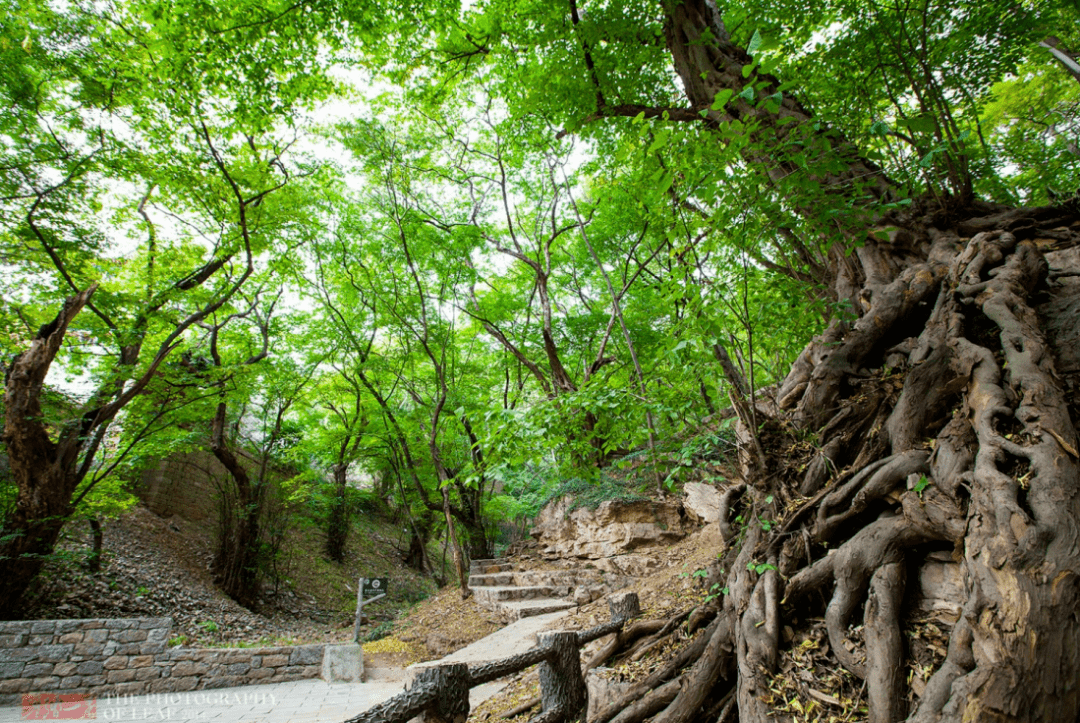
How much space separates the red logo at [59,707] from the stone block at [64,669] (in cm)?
21

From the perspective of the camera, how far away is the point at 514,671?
2924 millimetres

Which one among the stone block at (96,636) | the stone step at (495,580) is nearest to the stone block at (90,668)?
the stone block at (96,636)

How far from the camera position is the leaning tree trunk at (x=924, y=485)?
1590 millimetres

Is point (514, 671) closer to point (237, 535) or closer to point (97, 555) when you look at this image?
point (97, 555)

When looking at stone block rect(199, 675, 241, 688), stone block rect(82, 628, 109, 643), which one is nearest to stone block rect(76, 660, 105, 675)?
stone block rect(82, 628, 109, 643)

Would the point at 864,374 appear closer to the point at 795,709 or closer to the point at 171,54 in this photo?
the point at 795,709

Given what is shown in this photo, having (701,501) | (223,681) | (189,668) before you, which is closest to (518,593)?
(701,501)

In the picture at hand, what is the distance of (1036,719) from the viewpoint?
1.43 m

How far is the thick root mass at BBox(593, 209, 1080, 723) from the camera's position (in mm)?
1585

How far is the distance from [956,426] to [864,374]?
2.93 feet

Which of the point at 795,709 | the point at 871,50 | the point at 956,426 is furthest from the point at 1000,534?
the point at 871,50

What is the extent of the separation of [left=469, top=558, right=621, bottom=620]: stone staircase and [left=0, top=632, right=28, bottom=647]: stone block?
5861mm

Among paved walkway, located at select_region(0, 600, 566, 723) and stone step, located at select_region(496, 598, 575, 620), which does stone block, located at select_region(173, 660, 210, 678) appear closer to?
paved walkway, located at select_region(0, 600, 566, 723)

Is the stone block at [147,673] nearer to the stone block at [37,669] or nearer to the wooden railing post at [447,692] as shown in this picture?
the stone block at [37,669]
